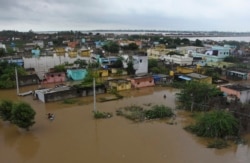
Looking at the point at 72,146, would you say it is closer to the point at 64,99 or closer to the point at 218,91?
the point at 64,99

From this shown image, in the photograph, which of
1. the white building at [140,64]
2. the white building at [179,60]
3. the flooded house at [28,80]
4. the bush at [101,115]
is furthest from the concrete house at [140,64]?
the bush at [101,115]

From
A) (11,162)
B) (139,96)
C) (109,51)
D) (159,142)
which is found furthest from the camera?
(109,51)

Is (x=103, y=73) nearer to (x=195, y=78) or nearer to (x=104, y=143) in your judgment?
(x=195, y=78)

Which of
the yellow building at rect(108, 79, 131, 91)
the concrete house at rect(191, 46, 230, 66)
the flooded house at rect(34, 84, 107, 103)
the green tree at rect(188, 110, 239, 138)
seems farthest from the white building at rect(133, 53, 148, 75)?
the green tree at rect(188, 110, 239, 138)

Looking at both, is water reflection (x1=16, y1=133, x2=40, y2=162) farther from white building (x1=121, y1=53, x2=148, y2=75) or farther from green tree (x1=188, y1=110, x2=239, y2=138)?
white building (x1=121, y1=53, x2=148, y2=75)

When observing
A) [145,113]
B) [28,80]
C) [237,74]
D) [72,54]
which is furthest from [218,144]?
[72,54]

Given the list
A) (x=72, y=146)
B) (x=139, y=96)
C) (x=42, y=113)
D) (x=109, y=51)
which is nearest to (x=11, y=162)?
(x=72, y=146)

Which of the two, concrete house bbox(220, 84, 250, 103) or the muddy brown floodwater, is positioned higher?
concrete house bbox(220, 84, 250, 103)
